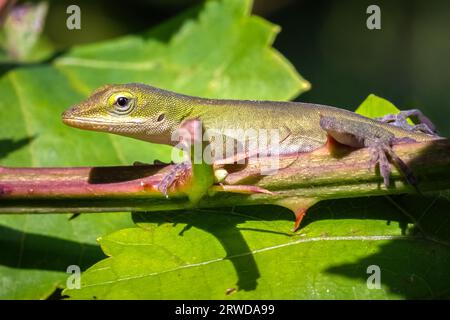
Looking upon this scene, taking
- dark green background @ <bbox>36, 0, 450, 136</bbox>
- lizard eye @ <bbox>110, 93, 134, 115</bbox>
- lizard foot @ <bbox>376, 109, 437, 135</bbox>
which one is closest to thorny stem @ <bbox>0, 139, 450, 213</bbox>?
lizard foot @ <bbox>376, 109, 437, 135</bbox>

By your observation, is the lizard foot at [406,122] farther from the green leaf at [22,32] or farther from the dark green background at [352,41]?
the dark green background at [352,41]

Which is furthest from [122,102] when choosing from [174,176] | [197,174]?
[197,174]

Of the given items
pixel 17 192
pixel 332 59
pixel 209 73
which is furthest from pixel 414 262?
pixel 332 59

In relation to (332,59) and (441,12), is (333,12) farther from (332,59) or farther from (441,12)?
(441,12)

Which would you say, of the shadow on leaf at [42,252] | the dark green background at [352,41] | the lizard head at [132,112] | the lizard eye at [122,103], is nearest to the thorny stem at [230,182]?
the shadow on leaf at [42,252]

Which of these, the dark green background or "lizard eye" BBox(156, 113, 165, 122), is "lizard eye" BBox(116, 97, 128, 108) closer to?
"lizard eye" BBox(156, 113, 165, 122)

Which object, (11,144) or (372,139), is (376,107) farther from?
(11,144)
